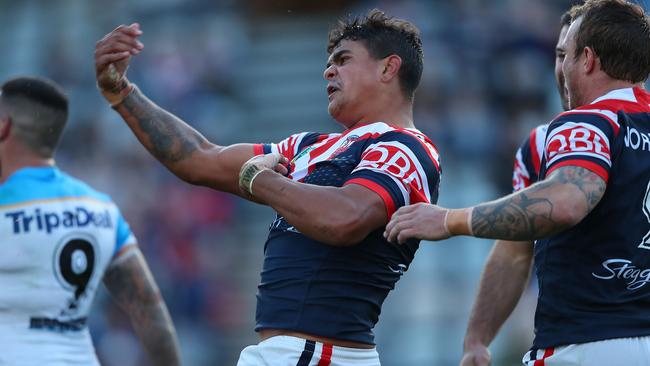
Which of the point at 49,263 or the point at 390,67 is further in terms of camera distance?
the point at 49,263

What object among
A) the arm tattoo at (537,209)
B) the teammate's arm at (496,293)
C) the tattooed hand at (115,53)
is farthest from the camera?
the teammate's arm at (496,293)

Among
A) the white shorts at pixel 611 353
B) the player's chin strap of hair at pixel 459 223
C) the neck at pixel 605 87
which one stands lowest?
the white shorts at pixel 611 353

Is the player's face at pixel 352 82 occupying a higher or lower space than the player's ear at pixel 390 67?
lower

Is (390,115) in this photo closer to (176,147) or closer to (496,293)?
(176,147)

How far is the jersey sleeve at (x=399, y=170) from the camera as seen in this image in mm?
5086

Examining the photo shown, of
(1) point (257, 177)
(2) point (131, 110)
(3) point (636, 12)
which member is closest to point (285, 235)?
(1) point (257, 177)

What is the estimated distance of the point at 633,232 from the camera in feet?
15.8

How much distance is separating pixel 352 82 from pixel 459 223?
59.3 inches

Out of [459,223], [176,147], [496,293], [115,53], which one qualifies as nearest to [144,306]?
[176,147]

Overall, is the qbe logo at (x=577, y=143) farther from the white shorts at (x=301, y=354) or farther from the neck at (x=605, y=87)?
the white shorts at (x=301, y=354)

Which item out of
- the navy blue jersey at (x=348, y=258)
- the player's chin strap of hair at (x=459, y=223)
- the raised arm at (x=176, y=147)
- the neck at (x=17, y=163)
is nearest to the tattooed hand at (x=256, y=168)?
the navy blue jersey at (x=348, y=258)

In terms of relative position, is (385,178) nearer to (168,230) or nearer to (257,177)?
(257,177)

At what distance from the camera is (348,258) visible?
525 centimetres

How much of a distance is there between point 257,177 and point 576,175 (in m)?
1.50
